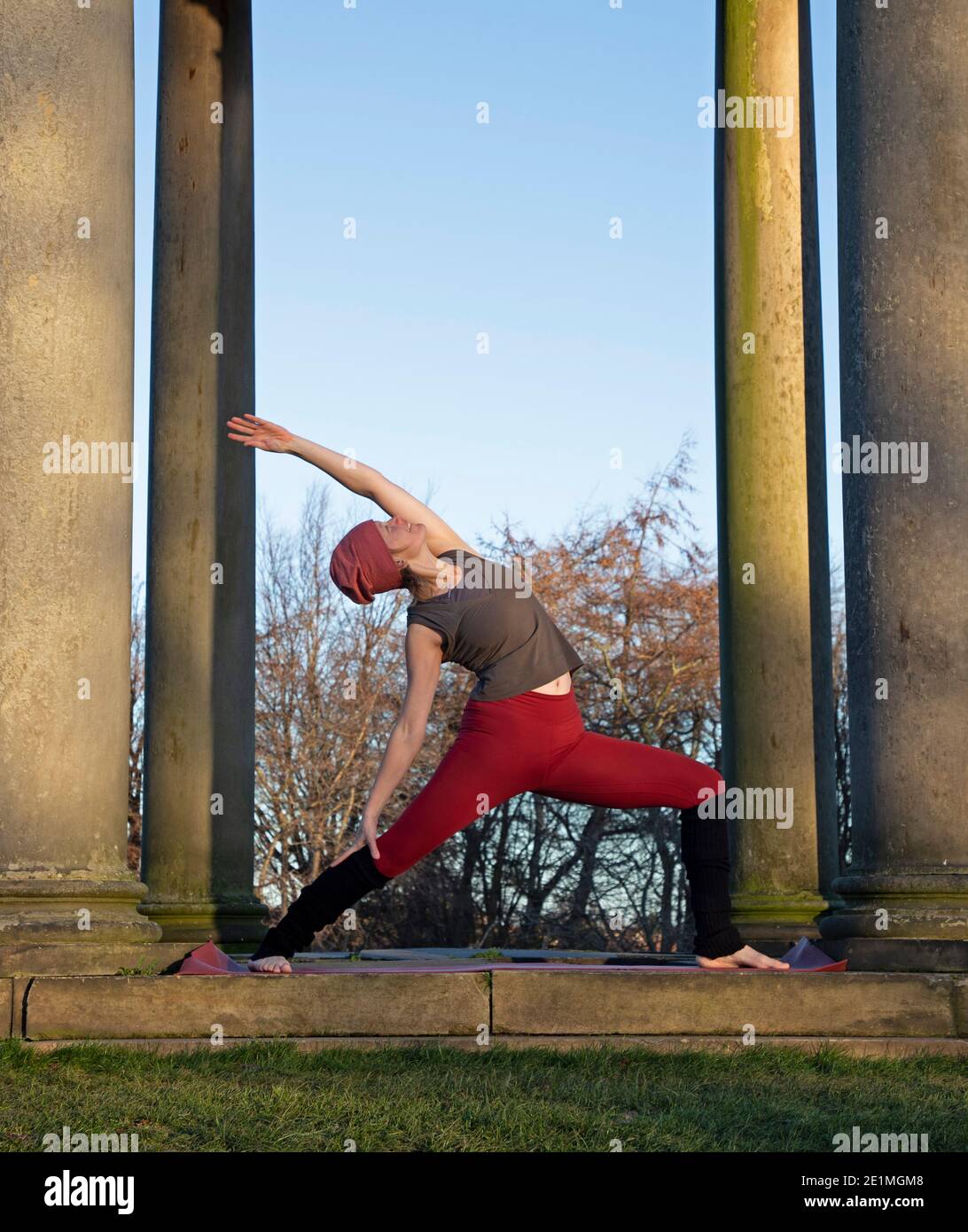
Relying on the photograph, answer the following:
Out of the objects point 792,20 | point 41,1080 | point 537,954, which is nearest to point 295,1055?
point 41,1080

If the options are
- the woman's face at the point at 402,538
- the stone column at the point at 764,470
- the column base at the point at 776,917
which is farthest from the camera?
the stone column at the point at 764,470

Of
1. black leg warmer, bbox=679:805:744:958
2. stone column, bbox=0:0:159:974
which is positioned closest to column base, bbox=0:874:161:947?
stone column, bbox=0:0:159:974

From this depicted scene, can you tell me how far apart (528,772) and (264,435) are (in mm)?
3661

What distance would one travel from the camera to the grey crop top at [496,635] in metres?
13.3

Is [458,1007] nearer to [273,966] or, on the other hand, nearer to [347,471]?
[273,966]

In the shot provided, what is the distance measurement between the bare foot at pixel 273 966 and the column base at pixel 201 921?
9.31m

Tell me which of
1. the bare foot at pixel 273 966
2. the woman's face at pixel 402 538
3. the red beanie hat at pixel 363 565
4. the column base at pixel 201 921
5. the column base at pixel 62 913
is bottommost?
the column base at pixel 201 921

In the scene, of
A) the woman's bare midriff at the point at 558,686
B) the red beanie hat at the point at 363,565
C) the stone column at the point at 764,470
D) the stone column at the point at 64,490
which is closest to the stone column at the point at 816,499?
the stone column at the point at 764,470

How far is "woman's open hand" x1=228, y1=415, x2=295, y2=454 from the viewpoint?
1335 cm

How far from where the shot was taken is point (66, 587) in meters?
14.7

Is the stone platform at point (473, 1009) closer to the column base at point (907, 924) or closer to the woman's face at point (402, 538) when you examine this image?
the column base at point (907, 924)

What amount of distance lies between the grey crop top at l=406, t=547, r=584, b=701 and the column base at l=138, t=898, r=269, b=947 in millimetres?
11005

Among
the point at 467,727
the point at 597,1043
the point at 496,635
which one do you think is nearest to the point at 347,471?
the point at 496,635
